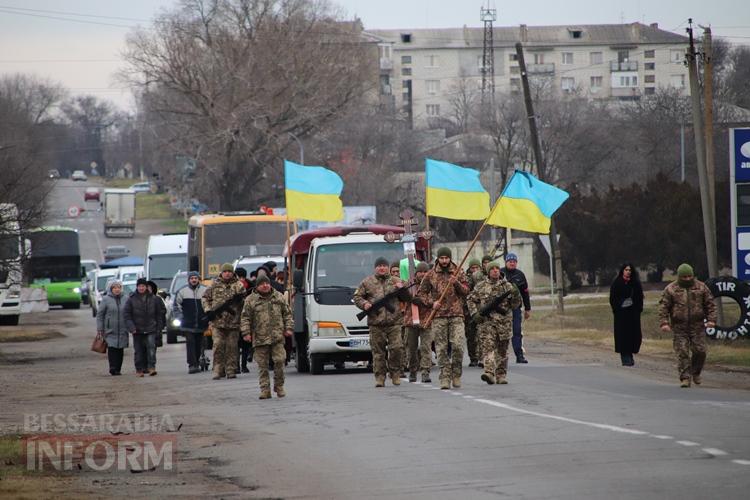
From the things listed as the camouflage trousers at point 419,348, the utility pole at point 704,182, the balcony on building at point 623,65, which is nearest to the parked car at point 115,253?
the utility pole at point 704,182

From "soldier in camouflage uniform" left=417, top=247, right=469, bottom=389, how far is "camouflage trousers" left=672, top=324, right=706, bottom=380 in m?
3.02

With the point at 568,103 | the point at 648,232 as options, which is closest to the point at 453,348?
the point at 648,232

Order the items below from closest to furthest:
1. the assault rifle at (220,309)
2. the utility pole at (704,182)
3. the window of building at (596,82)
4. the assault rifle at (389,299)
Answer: the assault rifle at (389,299), the assault rifle at (220,309), the utility pole at (704,182), the window of building at (596,82)

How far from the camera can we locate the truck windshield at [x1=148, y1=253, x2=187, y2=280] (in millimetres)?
45875

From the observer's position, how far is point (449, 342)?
19.2 meters

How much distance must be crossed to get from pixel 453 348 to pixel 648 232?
4280cm

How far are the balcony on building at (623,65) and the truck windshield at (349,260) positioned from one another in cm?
13032

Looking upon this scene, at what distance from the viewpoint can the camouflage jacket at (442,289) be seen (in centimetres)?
1917

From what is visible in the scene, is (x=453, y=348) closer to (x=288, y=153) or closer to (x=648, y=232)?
(x=648, y=232)

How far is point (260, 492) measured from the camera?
35.6 feet

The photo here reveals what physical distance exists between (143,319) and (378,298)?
6.83 metres

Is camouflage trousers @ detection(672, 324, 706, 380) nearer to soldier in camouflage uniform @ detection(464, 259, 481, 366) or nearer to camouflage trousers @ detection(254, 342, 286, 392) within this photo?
soldier in camouflage uniform @ detection(464, 259, 481, 366)

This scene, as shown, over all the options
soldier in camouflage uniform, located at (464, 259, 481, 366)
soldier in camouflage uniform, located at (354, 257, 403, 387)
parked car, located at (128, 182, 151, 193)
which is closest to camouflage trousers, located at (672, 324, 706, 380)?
soldier in camouflage uniform, located at (354, 257, 403, 387)

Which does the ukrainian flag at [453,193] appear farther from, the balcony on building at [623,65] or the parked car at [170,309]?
the balcony on building at [623,65]
